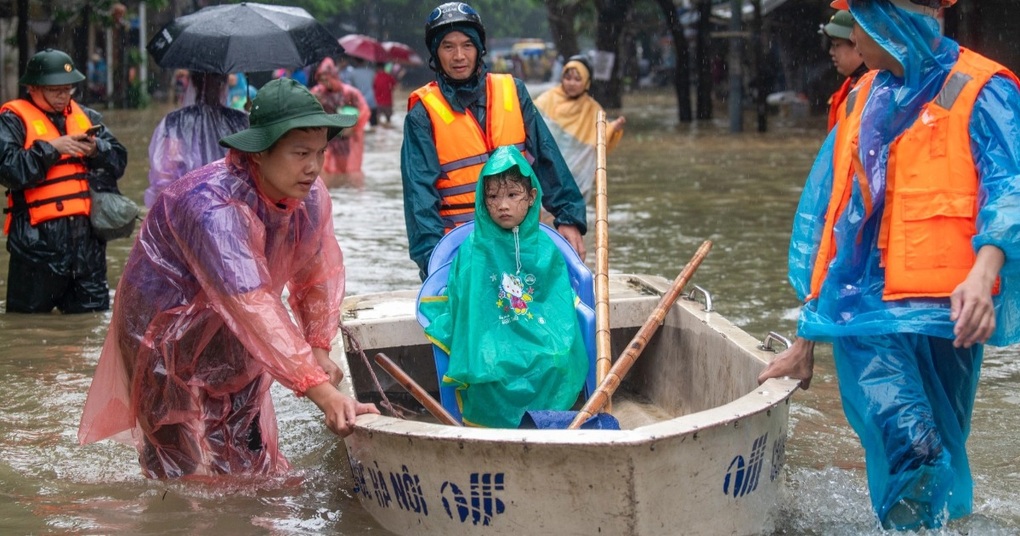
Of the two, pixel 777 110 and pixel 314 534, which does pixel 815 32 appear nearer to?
pixel 777 110

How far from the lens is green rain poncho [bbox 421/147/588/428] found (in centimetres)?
464

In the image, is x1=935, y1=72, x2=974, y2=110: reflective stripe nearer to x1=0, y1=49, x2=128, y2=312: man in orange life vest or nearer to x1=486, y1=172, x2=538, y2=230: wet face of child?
x1=486, y1=172, x2=538, y2=230: wet face of child

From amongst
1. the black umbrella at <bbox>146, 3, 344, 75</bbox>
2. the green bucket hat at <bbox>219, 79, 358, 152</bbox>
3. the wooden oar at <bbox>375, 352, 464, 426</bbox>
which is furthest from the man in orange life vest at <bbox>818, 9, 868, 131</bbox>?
the green bucket hat at <bbox>219, 79, 358, 152</bbox>

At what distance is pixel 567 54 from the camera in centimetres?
2741

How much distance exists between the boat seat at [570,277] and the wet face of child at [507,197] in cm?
26

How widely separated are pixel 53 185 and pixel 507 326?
160 inches

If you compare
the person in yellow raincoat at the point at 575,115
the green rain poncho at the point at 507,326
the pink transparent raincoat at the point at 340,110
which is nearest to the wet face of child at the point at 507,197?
the green rain poncho at the point at 507,326

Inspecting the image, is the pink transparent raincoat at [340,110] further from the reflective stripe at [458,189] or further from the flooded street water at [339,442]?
the reflective stripe at [458,189]

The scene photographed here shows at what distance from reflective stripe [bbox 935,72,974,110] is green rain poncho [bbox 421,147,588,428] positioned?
5.26 feet

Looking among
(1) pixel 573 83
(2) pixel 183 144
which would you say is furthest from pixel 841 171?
(1) pixel 573 83

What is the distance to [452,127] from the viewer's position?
5414 millimetres

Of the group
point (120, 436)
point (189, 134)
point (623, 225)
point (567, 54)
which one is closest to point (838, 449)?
point (120, 436)

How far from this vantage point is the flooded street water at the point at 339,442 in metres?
4.52

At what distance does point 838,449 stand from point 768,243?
5.43 meters
